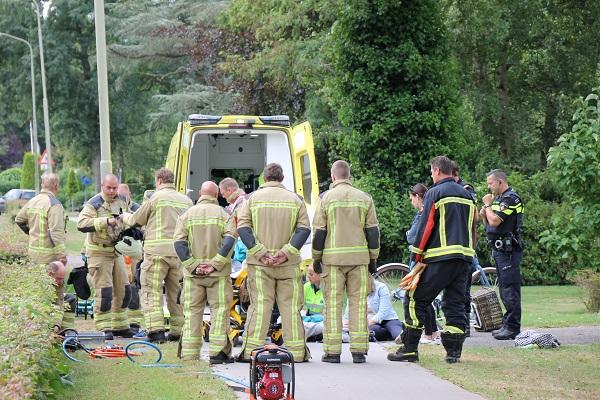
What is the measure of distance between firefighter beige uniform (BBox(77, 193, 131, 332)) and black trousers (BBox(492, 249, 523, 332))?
4531mm

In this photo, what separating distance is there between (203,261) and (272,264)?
0.75m

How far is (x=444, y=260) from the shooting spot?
1028cm

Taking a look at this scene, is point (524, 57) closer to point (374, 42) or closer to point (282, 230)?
point (374, 42)

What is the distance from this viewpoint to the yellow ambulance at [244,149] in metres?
A: 15.0

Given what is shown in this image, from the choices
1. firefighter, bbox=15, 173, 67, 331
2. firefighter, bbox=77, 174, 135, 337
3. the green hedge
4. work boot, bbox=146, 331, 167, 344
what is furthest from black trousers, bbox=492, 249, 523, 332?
the green hedge

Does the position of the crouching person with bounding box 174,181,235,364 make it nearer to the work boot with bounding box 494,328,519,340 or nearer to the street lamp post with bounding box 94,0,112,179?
the work boot with bounding box 494,328,519,340

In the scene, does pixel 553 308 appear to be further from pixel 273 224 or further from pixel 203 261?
pixel 203 261

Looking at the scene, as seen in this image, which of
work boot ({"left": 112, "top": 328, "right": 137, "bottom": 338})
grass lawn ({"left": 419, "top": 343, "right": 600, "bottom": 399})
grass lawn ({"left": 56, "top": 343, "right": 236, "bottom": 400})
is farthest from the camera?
work boot ({"left": 112, "top": 328, "right": 137, "bottom": 338})

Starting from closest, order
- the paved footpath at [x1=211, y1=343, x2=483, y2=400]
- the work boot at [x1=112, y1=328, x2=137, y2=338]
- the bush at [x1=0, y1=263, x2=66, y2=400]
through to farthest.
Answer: the bush at [x1=0, y1=263, x2=66, y2=400]
the paved footpath at [x1=211, y1=343, x2=483, y2=400]
the work boot at [x1=112, y1=328, x2=137, y2=338]

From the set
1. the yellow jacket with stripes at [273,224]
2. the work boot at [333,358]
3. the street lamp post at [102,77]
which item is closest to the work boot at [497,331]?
the work boot at [333,358]

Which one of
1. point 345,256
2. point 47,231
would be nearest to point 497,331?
point 345,256

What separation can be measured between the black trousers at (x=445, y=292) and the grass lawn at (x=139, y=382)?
2.13 m

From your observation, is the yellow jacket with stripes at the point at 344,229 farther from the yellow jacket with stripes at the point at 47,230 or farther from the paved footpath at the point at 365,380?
the yellow jacket with stripes at the point at 47,230

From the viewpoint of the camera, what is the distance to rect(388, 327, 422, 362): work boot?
10523 mm
